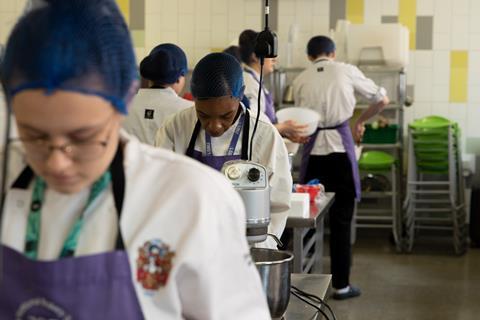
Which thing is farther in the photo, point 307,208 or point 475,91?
point 475,91

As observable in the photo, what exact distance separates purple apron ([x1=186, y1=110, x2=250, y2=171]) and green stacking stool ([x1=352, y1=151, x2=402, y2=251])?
4170mm

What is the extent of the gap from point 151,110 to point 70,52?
2.71 meters

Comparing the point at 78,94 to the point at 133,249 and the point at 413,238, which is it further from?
the point at 413,238

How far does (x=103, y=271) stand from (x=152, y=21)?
6.61m

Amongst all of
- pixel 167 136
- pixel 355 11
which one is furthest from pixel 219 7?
pixel 167 136

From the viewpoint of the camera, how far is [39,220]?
1.28m

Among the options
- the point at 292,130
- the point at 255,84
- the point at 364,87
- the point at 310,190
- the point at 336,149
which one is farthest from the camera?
the point at 364,87

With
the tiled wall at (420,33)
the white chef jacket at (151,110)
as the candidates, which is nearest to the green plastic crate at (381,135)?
the tiled wall at (420,33)

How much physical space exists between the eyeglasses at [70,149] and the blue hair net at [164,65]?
2.73 metres

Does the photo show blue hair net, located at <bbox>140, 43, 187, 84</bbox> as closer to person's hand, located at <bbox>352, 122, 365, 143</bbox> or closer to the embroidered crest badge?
person's hand, located at <bbox>352, 122, 365, 143</bbox>

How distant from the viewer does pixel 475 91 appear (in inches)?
288

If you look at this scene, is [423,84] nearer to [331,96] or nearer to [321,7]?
[321,7]

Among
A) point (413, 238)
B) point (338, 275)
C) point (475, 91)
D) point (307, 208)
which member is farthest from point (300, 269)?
point (475, 91)

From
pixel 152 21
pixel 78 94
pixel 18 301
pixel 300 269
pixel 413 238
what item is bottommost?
pixel 413 238
